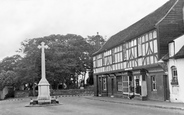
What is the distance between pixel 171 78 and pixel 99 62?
742 inches

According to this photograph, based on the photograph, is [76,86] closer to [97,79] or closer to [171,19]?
[97,79]

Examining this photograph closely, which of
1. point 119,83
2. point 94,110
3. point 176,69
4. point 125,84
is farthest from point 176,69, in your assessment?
point 119,83

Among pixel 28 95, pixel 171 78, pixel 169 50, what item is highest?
pixel 169 50

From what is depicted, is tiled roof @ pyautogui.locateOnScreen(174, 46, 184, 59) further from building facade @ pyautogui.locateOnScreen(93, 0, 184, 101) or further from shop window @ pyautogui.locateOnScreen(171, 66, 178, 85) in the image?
building facade @ pyautogui.locateOnScreen(93, 0, 184, 101)

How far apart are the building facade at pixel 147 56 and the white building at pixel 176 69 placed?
720mm

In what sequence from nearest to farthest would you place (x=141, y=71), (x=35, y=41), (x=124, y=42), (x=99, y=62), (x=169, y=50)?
1. (x=169, y=50)
2. (x=141, y=71)
3. (x=124, y=42)
4. (x=99, y=62)
5. (x=35, y=41)

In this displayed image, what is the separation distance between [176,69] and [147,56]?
3887 millimetres

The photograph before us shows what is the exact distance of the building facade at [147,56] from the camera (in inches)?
894

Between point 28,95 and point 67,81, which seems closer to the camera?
point 28,95

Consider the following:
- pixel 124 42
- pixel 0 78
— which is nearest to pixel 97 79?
pixel 124 42

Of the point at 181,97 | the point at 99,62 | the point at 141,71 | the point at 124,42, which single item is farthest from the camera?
the point at 99,62

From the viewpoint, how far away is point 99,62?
3978cm

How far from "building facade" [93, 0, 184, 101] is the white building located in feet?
2.36

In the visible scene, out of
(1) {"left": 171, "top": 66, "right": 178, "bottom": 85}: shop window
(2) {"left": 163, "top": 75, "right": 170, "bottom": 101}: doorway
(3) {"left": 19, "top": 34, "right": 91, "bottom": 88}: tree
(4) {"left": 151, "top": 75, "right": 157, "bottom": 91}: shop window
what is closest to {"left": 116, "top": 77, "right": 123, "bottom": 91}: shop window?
(4) {"left": 151, "top": 75, "right": 157, "bottom": 91}: shop window
